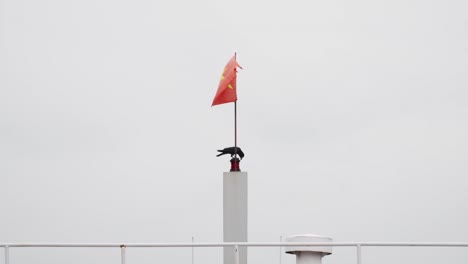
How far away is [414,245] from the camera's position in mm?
10258

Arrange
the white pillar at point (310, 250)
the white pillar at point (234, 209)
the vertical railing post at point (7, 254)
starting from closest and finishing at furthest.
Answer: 1. the white pillar at point (310, 250)
2. the vertical railing post at point (7, 254)
3. the white pillar at point (234, 209)

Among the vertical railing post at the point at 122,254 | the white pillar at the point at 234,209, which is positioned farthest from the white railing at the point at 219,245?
the white pillar at the point at 234,209

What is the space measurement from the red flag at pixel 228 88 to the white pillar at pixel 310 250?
6.03m

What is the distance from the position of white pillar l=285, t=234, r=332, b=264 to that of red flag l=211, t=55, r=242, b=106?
19.8 feet

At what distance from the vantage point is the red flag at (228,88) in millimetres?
15969

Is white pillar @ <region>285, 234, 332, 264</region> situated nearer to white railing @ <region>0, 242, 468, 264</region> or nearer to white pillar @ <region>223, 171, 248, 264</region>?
white railing @ <region>0, 242, 468, 264</region>

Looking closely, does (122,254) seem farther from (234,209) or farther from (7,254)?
(234,209)

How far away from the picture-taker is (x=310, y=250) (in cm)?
1016

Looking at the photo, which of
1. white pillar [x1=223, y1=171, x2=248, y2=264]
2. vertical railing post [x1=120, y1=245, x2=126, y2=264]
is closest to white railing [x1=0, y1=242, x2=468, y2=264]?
vertical railing post [x1=120, y1=245, x2=126, y2=264]

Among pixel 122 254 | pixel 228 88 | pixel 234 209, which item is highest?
pixel 228 88

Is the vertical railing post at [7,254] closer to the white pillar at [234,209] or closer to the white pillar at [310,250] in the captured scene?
the white pillar at [310,250]

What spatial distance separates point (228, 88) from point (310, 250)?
248 inches

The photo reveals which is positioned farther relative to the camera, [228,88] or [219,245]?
[228,88]

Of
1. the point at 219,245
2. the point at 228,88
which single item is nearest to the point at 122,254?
the point at 219,245
